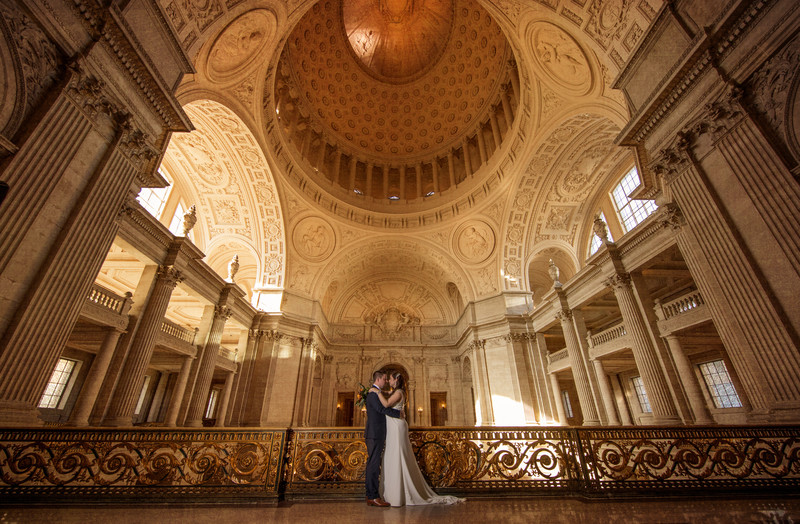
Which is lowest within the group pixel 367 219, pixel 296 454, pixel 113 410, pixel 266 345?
pixel 296 454

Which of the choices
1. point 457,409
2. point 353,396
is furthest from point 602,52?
point 353,396

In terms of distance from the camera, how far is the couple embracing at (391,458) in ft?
13.8

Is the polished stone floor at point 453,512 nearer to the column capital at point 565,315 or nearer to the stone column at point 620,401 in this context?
the column capital at point 565,315

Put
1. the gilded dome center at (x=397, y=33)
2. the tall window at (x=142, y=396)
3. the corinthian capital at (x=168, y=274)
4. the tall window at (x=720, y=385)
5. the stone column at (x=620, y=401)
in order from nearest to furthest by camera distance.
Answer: the corinthian capital at (x=168, y=274)
the tall window at (x=720, y=385)
the tall window at (x=142, y=396)
the stone column at (x=620, y=401)
the gilded dome center at (x=397, y=33)

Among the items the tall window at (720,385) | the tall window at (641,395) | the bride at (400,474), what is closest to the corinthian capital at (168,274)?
the bride at (400,474)

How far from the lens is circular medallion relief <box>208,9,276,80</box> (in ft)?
34.8

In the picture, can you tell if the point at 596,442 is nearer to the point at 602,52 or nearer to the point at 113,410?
the point at 602,52

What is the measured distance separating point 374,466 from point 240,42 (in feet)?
44.4

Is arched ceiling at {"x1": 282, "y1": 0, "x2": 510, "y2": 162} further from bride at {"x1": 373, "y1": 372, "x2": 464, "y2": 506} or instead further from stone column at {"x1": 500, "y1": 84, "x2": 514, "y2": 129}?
bride at {"x1": 373, "y1": 372, "x2": 464, "y2": 506}

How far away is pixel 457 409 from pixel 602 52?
19985mm

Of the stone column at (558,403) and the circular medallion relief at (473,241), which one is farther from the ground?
the circular medallion relief at (473,241)

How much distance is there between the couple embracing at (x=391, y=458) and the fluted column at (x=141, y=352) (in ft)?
28.7

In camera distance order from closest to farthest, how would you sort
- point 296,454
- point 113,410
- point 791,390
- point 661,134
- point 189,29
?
point 296,454, point 791,390, point 661,134, point 189,29, point 113,410

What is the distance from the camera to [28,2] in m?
5.17
